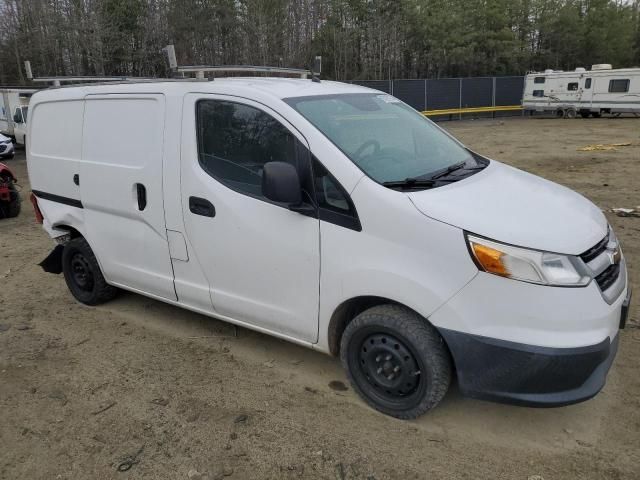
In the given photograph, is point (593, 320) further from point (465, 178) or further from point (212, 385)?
point (212, 385)

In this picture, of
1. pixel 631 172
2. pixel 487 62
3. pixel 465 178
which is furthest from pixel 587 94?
pixel 465 178

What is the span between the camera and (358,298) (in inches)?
121

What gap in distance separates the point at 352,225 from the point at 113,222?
2222mm

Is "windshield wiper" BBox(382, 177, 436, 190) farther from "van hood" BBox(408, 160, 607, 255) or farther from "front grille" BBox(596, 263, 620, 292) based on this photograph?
"front grille" BBox(596, 263, 620, 292)

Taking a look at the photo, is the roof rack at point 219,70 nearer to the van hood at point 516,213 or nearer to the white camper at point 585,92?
the van hood at point 516,213

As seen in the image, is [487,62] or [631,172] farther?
[487,62]

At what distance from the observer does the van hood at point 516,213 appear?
2643 millimetres

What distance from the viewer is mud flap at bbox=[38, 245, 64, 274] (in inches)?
198

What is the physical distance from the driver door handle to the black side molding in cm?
140

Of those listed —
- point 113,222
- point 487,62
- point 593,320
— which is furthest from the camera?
point 487,62

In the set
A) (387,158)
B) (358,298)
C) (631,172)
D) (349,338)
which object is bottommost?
(631,172)

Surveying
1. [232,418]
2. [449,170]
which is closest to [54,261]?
[232,418]

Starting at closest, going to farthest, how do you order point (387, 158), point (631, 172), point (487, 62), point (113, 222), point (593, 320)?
point (593, 320) < point (387, 158) < point (113, 222) < point (631, 172) < point (487, 62)

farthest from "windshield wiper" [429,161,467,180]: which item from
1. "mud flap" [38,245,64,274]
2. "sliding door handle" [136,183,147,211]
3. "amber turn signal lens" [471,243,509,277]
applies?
"mud flap" [38,245,64,274]
